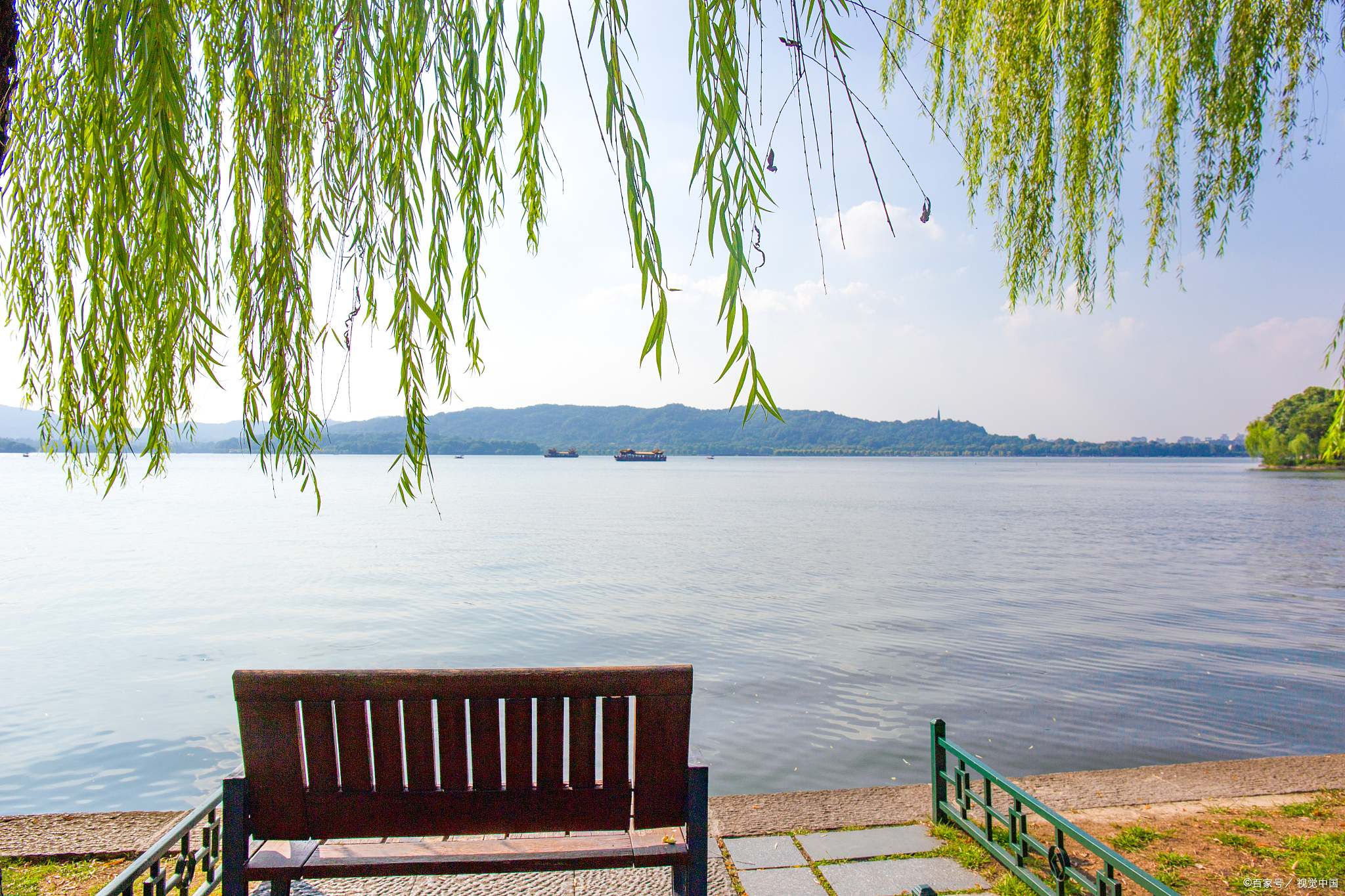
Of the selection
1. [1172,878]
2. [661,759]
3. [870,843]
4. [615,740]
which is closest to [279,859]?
[615,740]

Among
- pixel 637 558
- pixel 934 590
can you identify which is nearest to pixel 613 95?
pixel 934 590

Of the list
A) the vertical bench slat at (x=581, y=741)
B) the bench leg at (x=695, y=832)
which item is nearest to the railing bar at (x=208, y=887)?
the vertical bench slat at (x=581, y=741)

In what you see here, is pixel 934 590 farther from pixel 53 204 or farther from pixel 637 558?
pixel 53 204

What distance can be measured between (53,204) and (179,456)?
577 ft

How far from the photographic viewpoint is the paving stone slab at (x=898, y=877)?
299 centimetres

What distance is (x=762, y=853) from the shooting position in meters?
3.29

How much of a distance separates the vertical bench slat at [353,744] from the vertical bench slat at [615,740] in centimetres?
70

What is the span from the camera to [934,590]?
570 inches

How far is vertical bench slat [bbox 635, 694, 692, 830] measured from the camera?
7.09 ft

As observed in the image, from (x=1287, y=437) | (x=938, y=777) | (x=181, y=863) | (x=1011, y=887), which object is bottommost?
(x=1011, y=887)

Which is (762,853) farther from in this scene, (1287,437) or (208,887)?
(1287,437)

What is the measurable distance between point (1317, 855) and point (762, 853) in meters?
2.54

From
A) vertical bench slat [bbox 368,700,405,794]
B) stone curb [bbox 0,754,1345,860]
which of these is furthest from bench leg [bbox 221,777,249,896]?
stone curb [bbox 0,754,1345,860]

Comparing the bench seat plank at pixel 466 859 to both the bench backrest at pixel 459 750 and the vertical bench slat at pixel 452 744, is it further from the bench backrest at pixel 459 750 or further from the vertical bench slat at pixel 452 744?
the vertical bench slat at pixel 452 744
